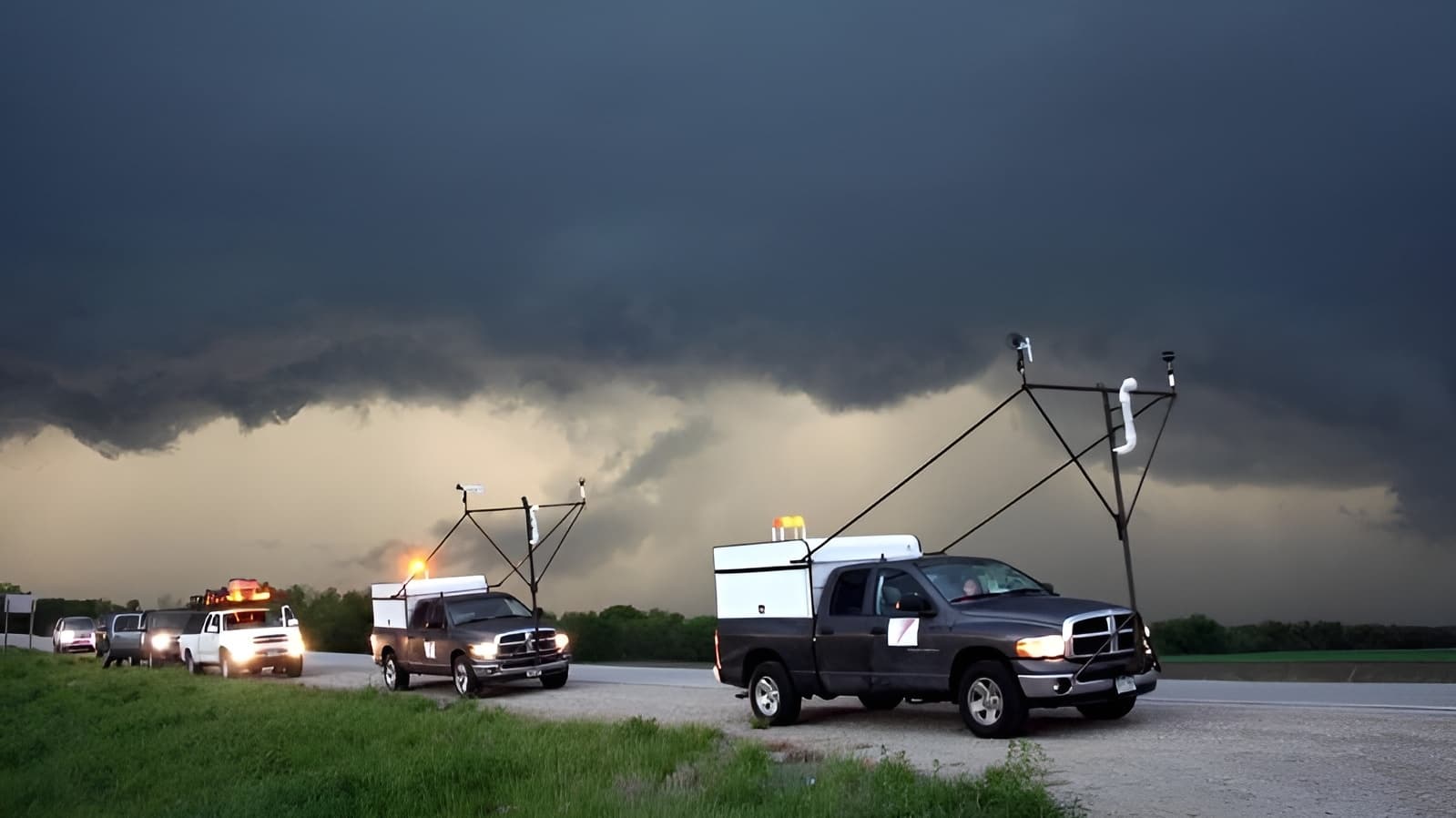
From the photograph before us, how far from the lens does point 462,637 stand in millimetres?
24391

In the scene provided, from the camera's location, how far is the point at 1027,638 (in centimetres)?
1351

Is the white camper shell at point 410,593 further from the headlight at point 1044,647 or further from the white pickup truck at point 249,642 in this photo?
the headlight at point 1044,647

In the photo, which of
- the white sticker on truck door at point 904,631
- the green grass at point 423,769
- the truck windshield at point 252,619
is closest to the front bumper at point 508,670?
the green grass at point 423,769

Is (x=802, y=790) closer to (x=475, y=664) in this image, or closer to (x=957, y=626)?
(x=957, y=626)

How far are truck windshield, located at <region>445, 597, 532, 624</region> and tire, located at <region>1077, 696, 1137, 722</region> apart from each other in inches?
Result: 537

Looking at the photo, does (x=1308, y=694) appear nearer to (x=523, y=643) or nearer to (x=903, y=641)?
(x=903, y=641)

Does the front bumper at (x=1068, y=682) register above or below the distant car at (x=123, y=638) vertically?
below

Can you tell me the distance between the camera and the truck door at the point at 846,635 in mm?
15352

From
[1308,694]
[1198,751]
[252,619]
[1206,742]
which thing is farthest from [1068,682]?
[252,619]

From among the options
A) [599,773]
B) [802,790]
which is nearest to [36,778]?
[599,773]

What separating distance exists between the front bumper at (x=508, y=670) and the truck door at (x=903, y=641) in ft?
34.8

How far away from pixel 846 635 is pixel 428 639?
12484 millimetres

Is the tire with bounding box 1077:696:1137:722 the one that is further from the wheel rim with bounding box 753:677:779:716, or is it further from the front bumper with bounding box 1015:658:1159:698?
the wheel rim with bounding box 753:677:779:716

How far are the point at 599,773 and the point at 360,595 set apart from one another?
65446 millimetres
